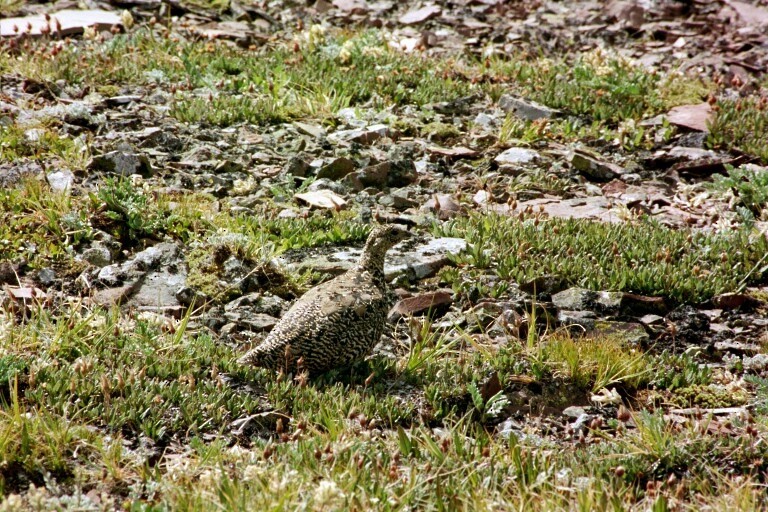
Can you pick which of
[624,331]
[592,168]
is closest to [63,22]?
[592,168]

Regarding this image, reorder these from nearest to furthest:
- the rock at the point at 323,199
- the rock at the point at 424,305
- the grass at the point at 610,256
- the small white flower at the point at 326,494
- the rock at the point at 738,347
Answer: the small white flower at the point at 326,494, the rock at the point at 738,347, the rock at the point at 424,305, the grass at the point at 610,256, the rock at the point at 323,199

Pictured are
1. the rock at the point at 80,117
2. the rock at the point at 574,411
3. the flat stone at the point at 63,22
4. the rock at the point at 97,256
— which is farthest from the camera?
the flat stone at the point at 63,22

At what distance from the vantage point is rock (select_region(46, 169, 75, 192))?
339 inches

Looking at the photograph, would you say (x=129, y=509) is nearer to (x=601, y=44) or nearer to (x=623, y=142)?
(x=623, y=142)

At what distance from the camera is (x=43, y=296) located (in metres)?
6.77

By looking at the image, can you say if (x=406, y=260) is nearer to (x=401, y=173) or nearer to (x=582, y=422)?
(x=401, y=173)

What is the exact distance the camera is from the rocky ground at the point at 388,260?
498cm

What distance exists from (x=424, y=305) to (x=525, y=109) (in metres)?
5.06

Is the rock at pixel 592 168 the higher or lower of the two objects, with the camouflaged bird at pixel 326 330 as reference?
lower

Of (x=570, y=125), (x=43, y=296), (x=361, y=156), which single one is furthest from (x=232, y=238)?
(x=570, y=125)

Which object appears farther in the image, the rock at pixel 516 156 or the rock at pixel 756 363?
the rock at pixel 516 156

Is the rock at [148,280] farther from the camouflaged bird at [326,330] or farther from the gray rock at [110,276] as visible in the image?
the camouflaged bird at [326,330]

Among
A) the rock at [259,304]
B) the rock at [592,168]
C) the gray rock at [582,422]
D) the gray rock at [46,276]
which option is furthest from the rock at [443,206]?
the gray rock at [46,276]

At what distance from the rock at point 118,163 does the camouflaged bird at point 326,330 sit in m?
3.78
